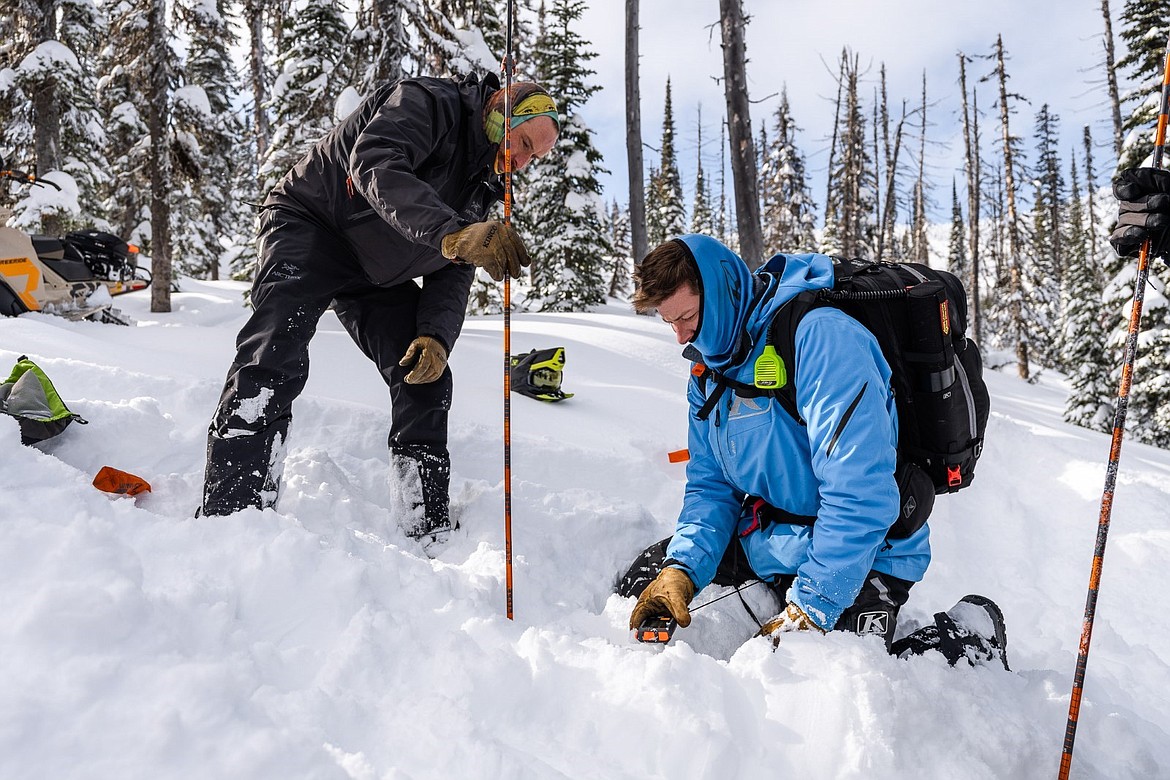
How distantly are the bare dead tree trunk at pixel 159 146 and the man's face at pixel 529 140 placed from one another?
1145cm

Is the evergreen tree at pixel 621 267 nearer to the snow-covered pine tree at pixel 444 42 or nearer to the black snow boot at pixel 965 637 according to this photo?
the snow-covered pine tree at pixel 444 42

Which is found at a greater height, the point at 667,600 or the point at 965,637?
the point at 667,600

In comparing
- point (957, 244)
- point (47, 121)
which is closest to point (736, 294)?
point (47, 121)

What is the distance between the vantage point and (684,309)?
2553 mm

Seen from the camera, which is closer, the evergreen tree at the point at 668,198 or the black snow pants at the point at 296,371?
the black snow pants at the point at 296,371

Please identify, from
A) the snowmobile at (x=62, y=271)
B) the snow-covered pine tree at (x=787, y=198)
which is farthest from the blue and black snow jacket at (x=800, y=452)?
the snow-covered pine tree at (x=787, y=198)

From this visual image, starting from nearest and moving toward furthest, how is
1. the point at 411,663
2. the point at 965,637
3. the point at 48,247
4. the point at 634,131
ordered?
the point at 411,663 → the point at 965,637 → the point at 48,247 → the point at 634,131

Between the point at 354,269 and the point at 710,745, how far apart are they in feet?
8.37

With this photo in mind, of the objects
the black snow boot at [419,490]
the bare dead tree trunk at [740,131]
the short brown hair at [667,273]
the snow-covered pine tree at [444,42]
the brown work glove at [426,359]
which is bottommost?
the black snow boot at [419,490]

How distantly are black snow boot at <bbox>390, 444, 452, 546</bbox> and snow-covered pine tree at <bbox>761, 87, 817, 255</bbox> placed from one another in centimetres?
3108

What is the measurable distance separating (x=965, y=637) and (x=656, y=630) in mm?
1130

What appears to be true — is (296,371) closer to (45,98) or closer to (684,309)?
(684,309)

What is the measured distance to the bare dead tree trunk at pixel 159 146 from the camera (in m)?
11.2

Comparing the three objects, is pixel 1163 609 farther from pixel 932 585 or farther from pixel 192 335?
pixel 192 335
